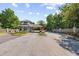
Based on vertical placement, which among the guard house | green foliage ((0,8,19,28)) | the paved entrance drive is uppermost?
green foliage ((0,8,19,28))

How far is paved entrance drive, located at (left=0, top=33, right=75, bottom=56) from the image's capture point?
11.9 feet

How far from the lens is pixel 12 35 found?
394 centimetres

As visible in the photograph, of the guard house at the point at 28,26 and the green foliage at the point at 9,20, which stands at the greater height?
the green foliage at the point at 9,20

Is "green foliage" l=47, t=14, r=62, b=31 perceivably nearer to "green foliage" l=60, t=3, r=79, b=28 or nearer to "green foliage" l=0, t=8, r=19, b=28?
"green foliage" l=60, t=3, r=79, b=28

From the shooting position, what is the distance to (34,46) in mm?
3760

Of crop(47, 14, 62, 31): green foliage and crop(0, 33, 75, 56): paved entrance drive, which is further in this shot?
crop(47, 14, 62, 31): green foliage

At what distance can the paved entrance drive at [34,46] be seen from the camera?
11.9 ft

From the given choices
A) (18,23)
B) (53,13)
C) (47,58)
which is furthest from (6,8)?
(47,58)

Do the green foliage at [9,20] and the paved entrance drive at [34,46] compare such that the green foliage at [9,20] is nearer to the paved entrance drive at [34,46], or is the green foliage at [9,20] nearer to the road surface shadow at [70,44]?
the paved entrance drive at [34,46]

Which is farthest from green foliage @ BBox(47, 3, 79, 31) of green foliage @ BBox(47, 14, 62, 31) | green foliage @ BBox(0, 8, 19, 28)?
green foliage @ BBox(0, 8, 19, 28)

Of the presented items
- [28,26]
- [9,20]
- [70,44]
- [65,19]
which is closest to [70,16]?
[65,19]

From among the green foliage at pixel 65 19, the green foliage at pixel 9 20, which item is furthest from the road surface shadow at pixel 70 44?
the green foliage at pixel 9 20

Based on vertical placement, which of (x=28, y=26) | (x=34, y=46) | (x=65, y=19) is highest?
(x=65, y=19)

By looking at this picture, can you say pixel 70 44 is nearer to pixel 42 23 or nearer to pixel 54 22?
pixel 54 22
